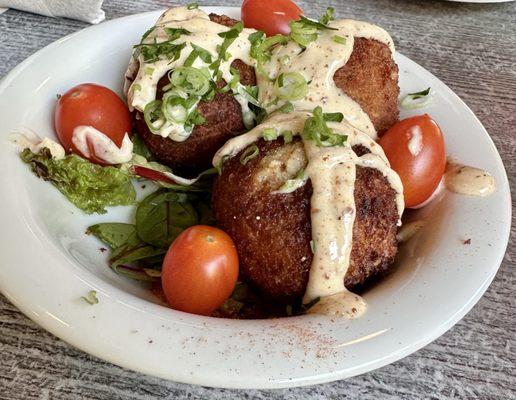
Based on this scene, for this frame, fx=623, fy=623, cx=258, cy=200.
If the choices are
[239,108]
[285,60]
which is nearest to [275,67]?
[285,60]

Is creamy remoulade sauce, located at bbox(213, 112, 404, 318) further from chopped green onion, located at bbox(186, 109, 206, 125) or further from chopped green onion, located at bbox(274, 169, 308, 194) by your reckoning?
chopped green onion, located at bbox(186, 109, 206, 125)

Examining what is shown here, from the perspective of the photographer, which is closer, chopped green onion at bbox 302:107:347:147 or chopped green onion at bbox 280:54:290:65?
chopped green onion at bbox 302:107:347:147

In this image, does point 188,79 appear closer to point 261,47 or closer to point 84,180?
point 261,47

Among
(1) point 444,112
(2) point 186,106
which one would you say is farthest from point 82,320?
(1) point 444,112

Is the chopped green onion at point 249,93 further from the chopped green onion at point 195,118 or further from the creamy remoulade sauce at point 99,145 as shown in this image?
the creamy remoulade sauce at point 99,145

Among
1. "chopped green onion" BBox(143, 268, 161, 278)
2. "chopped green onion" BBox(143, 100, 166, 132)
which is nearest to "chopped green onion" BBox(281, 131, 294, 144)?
"chopped green onion" BBox(143, 100, 166, 132)

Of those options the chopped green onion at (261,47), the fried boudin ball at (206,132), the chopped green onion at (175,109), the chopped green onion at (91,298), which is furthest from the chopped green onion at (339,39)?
the chopped green onion at (91,298)
